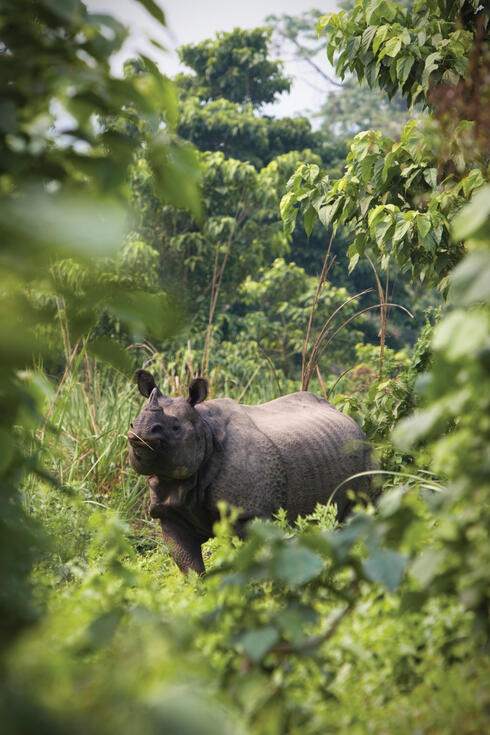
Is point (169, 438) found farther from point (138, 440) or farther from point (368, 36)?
point (368, 36)

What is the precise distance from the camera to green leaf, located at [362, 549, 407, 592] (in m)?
1.17

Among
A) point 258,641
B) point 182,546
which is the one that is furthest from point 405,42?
point 258,641

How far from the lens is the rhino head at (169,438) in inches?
115

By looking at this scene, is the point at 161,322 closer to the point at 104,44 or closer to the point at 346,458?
the point at 104,44

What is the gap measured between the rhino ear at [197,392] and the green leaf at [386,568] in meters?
2.03

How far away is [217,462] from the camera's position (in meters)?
3.15

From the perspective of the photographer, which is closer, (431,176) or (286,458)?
(286,458)

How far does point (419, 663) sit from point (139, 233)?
1080 centimetres

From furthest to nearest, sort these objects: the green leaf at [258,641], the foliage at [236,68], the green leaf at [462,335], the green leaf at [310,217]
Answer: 1. the foliage at [236,68]
2. the green leaf at [310,217]
3. the green leaf at [258,641]
4. the green leaf at [462,335]

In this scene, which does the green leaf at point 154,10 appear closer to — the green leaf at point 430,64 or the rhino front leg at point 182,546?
the rhino front leg at point 182,546

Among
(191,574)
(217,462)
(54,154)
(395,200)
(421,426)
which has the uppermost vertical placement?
(54,154)

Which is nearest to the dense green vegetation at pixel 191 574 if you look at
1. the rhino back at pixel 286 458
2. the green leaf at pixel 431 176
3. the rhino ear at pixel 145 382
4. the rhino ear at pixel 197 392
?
the rhino back at pixel 286 458

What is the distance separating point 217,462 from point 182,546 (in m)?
0.44

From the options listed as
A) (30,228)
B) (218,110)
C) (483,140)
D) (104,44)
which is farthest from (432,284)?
(218,110)
